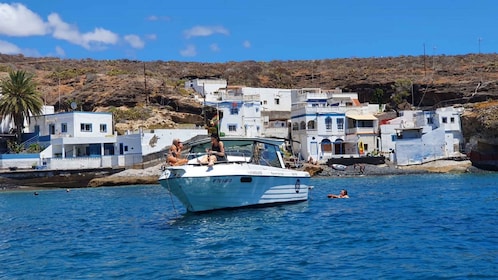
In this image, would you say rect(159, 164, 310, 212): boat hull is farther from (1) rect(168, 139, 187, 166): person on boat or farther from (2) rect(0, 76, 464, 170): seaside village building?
(2) rect(0, 76, 464, 170): seaside village building

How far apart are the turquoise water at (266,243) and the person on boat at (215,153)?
88.2 inches

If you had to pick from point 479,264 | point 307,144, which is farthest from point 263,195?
point 307,144

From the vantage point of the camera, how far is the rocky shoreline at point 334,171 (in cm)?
5578

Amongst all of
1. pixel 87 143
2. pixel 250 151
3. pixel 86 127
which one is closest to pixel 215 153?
pixel 250 151

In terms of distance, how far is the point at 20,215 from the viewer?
98.8 ft

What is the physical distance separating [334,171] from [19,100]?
3513 centimetres

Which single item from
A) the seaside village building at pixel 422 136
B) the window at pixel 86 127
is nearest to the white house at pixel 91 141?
the window at pixel 86 127

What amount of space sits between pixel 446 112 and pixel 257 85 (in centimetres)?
4158

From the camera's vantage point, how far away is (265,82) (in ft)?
349

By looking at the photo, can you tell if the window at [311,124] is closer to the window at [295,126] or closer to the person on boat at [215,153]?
the window at [295,126]

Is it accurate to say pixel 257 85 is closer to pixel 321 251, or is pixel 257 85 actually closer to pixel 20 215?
pixel 20 215

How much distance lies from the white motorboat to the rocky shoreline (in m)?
30.5

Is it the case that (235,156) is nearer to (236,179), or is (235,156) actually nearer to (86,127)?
(236,179)

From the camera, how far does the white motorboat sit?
75.6 feet
